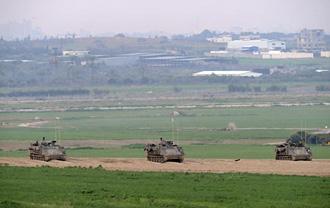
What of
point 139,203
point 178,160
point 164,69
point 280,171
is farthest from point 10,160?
point 164,69

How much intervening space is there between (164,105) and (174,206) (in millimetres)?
81450

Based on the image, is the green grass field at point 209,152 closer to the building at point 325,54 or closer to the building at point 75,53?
the building at point 75,53

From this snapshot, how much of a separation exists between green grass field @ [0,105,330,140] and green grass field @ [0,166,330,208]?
3165 centimetres

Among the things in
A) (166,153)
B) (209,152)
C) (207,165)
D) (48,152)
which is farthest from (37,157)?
(209,152)

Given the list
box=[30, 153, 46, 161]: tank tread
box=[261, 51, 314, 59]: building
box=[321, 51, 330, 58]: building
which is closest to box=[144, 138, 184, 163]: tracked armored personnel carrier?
box=[30, 153, 46, 161]: tank tread

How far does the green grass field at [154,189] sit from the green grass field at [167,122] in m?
31.7

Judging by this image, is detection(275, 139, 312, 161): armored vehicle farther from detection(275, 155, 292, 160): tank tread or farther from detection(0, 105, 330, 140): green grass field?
detection(0, 105, 330, 140): green grass field

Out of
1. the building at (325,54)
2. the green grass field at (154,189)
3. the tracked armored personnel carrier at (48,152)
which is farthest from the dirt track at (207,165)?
the building at (325,54)

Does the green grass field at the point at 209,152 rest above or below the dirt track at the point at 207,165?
below

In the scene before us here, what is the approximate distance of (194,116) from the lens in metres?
97.5

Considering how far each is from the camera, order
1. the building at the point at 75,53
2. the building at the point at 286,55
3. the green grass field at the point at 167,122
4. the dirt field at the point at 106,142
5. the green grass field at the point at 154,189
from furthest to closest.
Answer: the building at the point at 286,55
the building at the point at 75,53
the green grass field at the point at 167,122
the dirt field at the point at 106,142
the green grass field at the point at 154,189

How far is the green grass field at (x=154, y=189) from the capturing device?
32.9 metres

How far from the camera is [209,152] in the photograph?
59688 millimetres

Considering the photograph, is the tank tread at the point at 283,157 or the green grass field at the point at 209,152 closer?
the tank tread at the point at 283,157
